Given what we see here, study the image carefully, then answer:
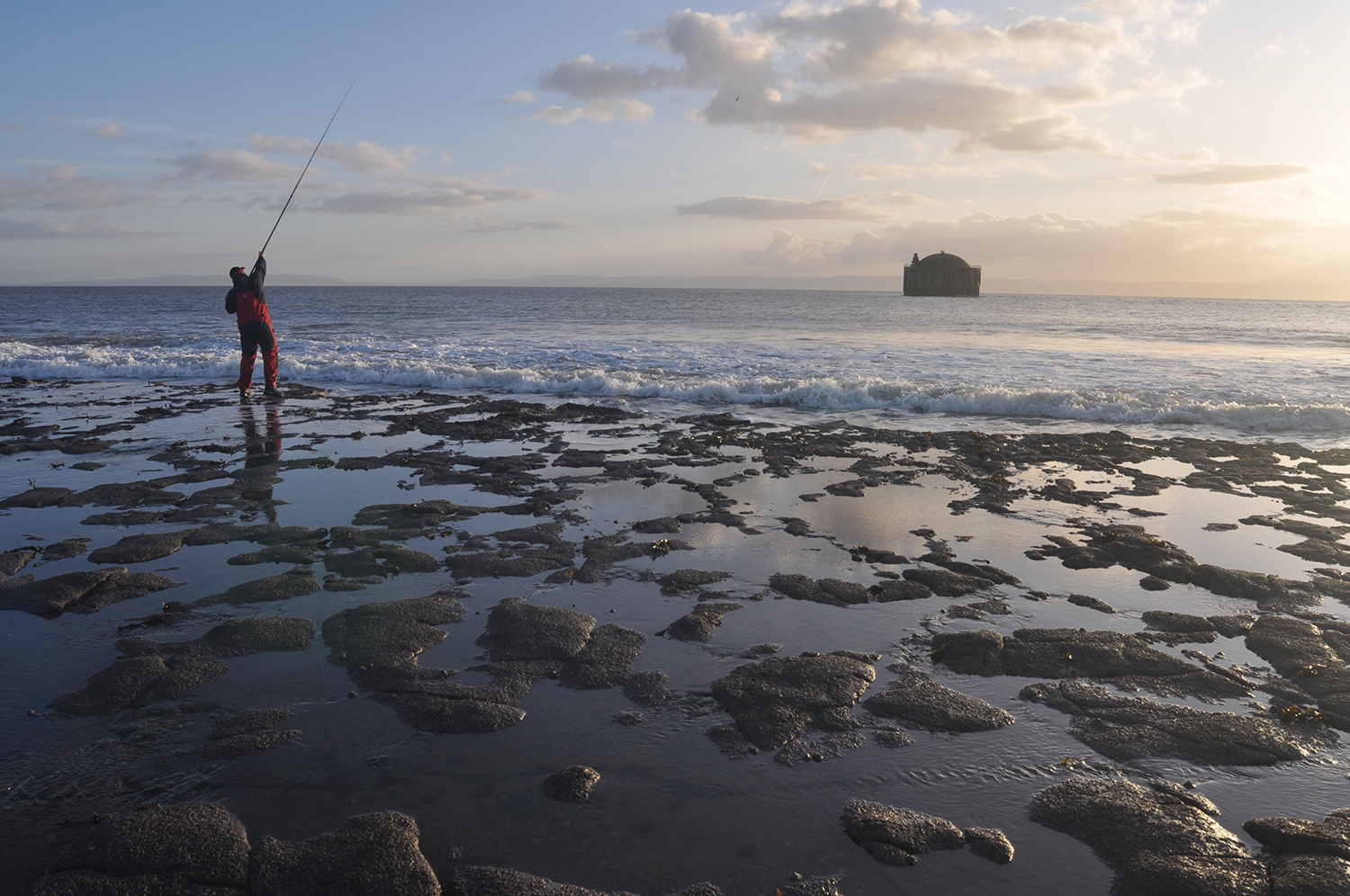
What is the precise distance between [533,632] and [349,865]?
2.05m

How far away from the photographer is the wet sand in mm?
2977

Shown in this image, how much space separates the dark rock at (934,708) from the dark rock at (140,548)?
577 centimetres

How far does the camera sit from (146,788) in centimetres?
312

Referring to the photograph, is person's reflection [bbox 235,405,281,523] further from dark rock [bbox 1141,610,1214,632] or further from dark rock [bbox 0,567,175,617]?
dark rock [bbox 1141,610,1214,632]

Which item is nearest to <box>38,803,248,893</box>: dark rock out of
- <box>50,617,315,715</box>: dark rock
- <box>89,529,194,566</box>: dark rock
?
<box>50,617,315,715</box>: dark rock

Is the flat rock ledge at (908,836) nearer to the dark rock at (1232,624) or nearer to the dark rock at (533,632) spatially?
the dark rock at (533,632)

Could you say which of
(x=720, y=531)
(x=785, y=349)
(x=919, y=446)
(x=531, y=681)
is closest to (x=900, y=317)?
(x=785, y=349)

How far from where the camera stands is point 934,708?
12.9ft

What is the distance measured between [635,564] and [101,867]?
383 centimetres

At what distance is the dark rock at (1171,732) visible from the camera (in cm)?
360

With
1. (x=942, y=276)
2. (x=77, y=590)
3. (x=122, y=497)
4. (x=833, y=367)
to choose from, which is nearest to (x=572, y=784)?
(x=77, y=590)

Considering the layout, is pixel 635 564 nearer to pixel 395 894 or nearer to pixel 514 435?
pixel 395 894

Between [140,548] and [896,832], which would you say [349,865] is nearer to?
[896,832]

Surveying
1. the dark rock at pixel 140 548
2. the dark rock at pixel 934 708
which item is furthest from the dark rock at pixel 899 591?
the dark rock at pixel 140 548
